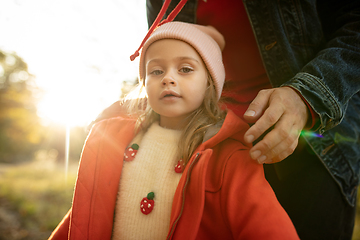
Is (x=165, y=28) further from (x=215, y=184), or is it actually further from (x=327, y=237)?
(x=327, y=237)

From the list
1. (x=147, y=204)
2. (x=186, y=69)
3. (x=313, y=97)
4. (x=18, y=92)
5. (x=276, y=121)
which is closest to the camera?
(x=276, y=121)

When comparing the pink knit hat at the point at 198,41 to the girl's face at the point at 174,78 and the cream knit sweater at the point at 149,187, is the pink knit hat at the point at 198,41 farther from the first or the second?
the cream knit sweater at the point at 149,187

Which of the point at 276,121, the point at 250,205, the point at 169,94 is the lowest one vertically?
the point at 250,205

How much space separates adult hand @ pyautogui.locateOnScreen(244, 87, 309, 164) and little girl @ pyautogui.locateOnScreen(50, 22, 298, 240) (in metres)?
0.18

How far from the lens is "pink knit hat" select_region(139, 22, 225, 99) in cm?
141

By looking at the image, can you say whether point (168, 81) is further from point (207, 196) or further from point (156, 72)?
point (207, 196)

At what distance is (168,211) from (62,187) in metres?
5.85

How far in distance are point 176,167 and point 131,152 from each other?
36 cm

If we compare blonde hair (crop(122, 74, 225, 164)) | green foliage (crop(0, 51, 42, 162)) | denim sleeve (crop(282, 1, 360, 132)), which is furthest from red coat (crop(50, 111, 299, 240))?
green foliage (crop(0, 51, 42, 162))

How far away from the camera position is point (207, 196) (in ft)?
3.74

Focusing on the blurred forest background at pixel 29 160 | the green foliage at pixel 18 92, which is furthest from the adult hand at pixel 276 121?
the green foliage at pixel 18 92

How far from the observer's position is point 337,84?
1.11m

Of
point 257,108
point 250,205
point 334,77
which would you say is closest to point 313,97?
point 334,77

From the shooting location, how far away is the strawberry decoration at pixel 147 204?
124cm
